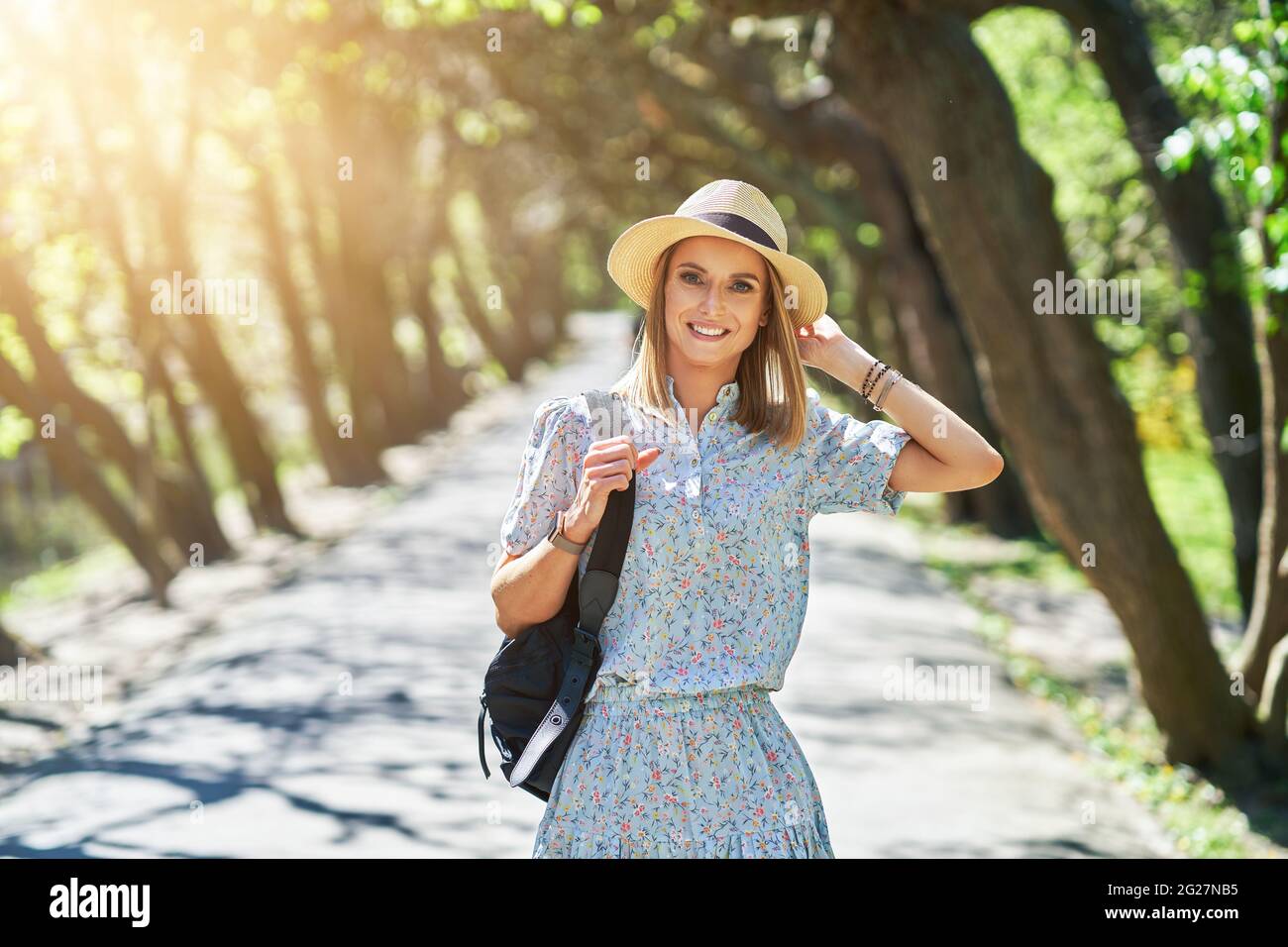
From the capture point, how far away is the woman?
345cm

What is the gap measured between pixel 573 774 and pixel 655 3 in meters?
11.9

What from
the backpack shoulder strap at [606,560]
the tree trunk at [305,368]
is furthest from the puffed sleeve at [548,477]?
the tree trunk at [305,368]

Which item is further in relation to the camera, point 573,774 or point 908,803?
point 908,803

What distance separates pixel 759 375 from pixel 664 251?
37 cm

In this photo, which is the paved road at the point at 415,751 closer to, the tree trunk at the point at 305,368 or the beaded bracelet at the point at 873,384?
the beaded bracelet at the point at 873,384

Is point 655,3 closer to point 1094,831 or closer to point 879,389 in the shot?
point 1094,831

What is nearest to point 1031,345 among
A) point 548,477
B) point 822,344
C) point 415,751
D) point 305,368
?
point 415,751

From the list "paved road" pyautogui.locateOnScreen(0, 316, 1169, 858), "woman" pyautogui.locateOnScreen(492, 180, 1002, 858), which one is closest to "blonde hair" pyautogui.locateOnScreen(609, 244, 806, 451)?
"woman" pyautogui.locateOnScreen(492, 180, 1002, 858)

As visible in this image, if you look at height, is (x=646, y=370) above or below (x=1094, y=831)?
above

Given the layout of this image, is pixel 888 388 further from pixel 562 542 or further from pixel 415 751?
pixel 415 751

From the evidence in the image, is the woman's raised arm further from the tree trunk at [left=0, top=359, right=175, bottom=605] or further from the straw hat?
the tree trunk at [left=0, top=359, right=175, bottom=605]

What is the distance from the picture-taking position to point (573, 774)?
348 cm

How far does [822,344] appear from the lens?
3.67 meters
